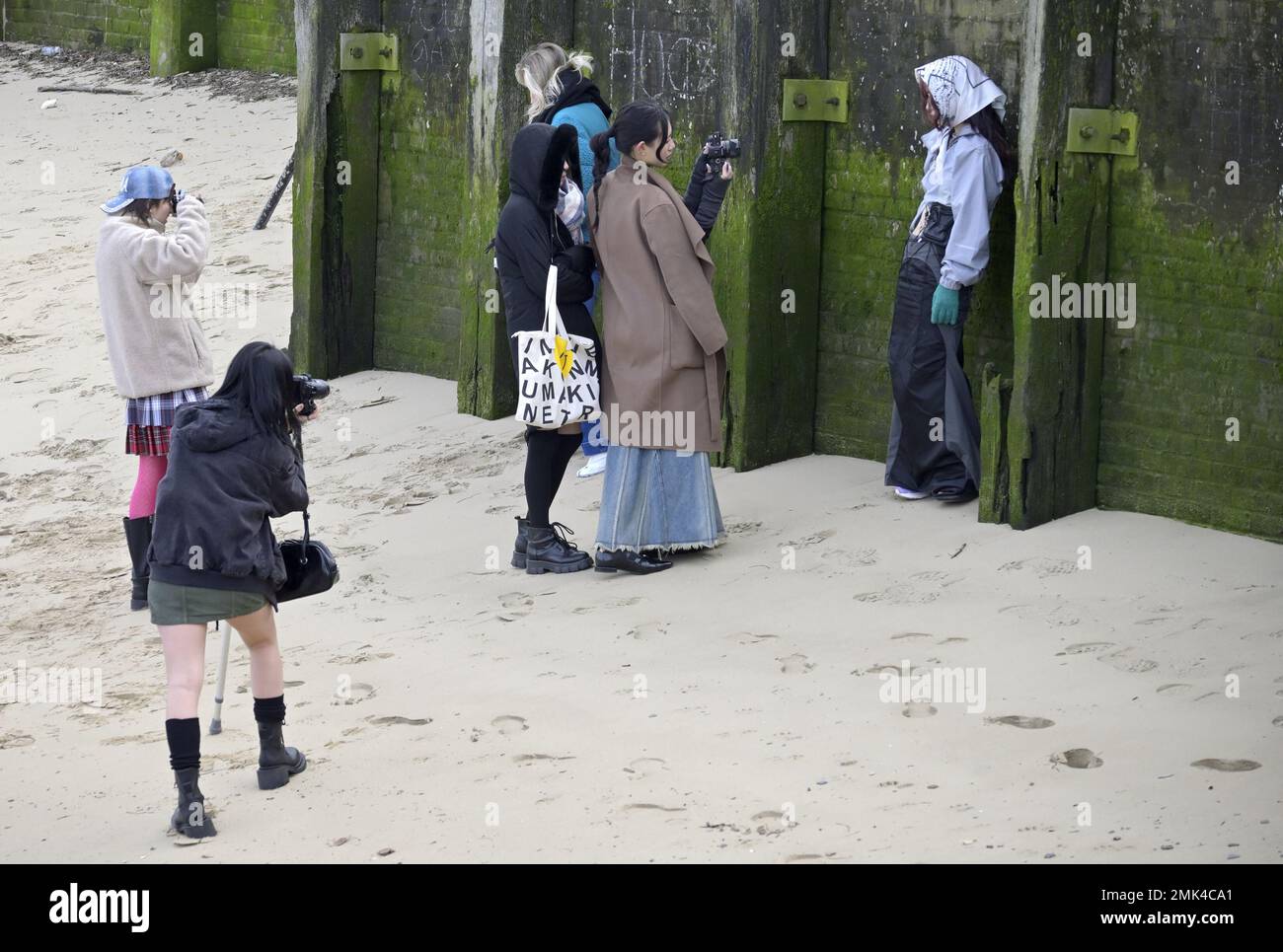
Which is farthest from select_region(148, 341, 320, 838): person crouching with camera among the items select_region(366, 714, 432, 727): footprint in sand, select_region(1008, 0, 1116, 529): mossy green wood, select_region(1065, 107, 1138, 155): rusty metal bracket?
select_region(1065, 107, 1138, 155): rusty metal bracket

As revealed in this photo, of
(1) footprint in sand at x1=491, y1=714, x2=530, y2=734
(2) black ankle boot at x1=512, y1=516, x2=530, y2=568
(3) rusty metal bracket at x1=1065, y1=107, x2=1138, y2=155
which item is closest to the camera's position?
(1) footprint in sand at x1=491, y1=714, x2=530, y2=734

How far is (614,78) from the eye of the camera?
8969mm

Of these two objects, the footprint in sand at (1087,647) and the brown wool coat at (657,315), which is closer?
the footprint in sand at (1087,647)

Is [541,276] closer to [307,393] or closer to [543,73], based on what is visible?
[543,73]

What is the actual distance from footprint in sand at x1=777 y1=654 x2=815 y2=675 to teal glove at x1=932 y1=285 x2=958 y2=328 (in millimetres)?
1756

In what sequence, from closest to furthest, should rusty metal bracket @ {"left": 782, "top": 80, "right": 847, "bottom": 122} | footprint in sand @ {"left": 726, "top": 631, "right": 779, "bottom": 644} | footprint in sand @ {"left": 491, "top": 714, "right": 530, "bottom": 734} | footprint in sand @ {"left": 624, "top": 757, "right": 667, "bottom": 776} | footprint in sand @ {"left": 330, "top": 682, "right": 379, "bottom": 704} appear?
footprint in sand @ {"left": 624, "top": 757, "right": 667, "bottom": 776} < footprint in sand @ {"left": 491, "top": 714, "right": 530, "bottom": 734} < footprint in sand @ {"left": 330, "top": 682, "right": 379, "bottom": 704} < footprint in sand @ {"left": 726, "top": 631, "right": 779, "bottom": 644} < rusty metal bracket @ {"left": 782, "top": 80, "right": 847, "bottom": 122}

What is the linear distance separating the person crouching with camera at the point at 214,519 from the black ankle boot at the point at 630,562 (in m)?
2.15

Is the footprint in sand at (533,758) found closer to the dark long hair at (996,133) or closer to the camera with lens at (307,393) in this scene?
the camera with lens at (307,393)

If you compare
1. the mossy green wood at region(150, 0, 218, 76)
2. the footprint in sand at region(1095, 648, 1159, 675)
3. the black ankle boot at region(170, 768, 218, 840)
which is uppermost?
the mossy green wood at region(150, 0, 218, 76)

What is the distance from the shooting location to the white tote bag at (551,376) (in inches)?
288

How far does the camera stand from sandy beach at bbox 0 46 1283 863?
496 centimetres

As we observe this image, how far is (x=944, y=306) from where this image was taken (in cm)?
736

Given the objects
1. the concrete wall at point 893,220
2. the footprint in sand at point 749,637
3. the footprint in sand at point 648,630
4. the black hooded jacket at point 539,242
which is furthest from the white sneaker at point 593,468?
the footprint in sand at point 749,637

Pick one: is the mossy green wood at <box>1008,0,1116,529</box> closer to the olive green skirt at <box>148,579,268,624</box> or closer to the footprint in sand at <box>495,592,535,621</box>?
the footprint in sand at <box>495,592,535,621</box>
